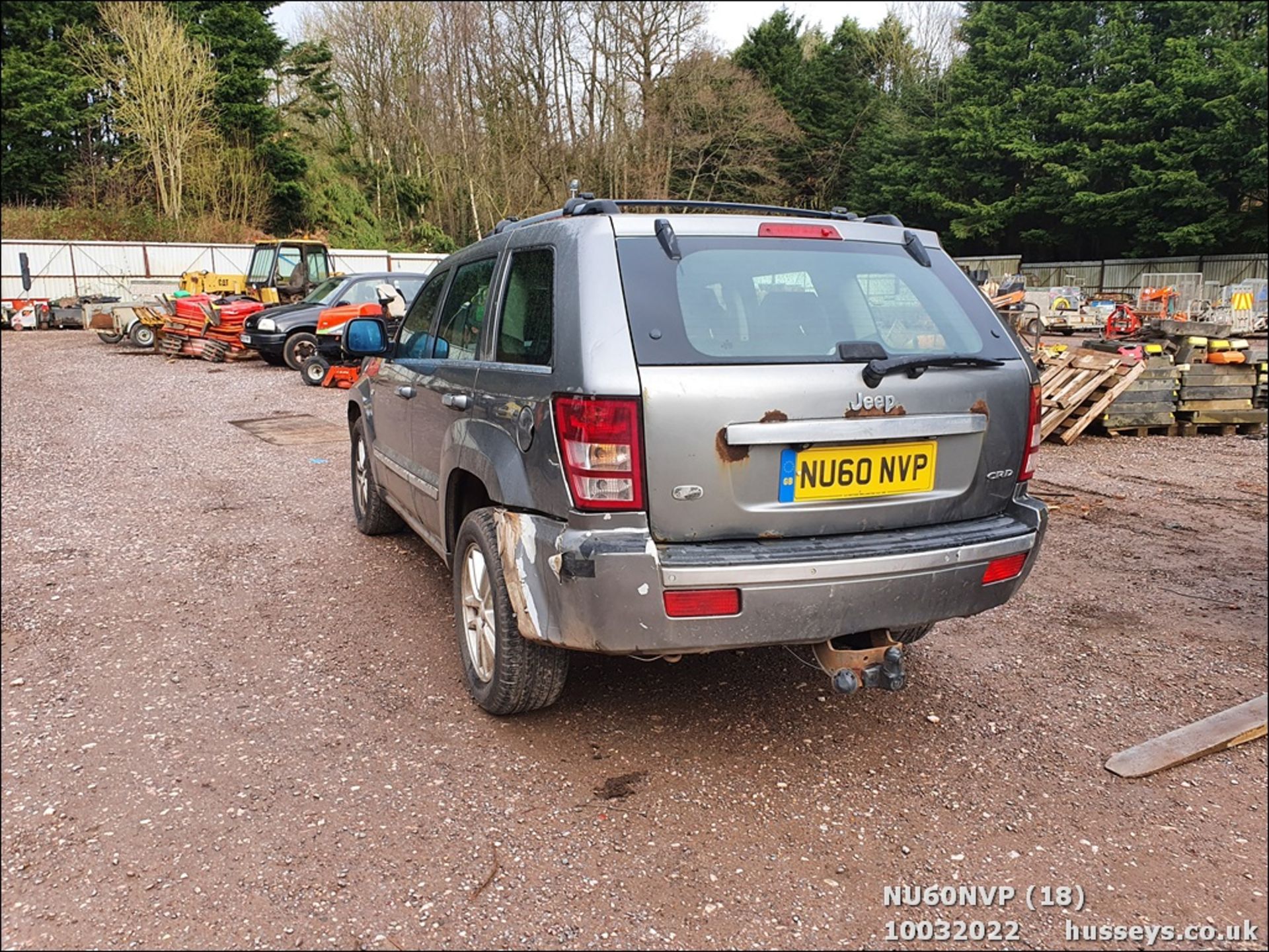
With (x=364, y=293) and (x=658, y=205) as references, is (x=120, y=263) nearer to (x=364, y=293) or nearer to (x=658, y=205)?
(x=364, y=293)

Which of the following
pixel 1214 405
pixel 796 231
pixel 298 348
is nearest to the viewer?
pixel 796 231

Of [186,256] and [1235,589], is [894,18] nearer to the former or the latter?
[186,256]

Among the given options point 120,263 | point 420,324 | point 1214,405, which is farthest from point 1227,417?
point 120,263

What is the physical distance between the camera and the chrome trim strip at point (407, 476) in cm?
394

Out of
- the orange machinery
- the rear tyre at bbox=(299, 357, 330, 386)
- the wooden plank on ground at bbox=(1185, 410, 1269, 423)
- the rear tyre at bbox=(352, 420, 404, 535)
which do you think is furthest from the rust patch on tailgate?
the rear tyre at bbox=(299, 357, 330, 386)

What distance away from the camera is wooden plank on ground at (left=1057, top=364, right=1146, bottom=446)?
30.6 ft

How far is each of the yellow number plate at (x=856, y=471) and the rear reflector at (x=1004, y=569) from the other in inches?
14.1

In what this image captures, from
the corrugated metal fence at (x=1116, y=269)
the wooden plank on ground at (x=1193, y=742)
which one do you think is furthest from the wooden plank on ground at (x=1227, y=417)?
the corrugated metal fence at (x=1116, y=269)

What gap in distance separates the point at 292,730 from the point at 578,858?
1.33 metres

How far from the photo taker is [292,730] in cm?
327

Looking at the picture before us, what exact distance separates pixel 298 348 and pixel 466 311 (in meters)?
13.1

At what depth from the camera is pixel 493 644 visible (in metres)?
3.30

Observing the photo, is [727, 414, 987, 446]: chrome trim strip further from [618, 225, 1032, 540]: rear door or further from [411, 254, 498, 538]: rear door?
[411, 254, 498, 538]: rear door

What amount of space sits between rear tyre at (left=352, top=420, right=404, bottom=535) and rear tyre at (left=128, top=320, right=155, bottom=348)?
15.9 metres
